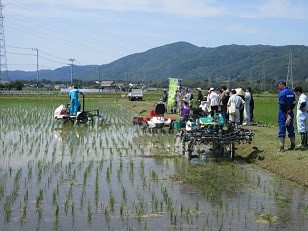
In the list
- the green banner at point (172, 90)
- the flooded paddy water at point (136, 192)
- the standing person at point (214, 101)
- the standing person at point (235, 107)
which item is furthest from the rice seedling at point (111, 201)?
the green banner at point (172, 90)

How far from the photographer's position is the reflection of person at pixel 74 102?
18128mm

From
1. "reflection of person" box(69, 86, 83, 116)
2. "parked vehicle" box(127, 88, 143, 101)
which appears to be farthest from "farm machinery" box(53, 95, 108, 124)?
"parked vehicle" box(127, 88, 143, 101)

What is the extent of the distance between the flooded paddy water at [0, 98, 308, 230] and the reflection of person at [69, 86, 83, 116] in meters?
5.80

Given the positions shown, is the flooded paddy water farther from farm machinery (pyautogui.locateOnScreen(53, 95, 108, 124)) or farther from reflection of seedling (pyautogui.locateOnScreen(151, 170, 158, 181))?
farm machinery (pyautogui.locateOnScreen(53, 95, 108, 124))

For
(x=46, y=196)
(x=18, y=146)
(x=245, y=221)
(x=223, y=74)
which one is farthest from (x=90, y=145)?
(x=223, y=74)

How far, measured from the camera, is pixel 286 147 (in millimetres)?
10305

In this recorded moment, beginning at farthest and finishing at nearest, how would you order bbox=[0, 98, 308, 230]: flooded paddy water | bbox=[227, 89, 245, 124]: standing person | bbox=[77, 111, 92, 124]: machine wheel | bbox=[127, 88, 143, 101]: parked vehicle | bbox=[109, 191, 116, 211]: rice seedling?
bbox=[127, 88, 143, 101]: parked vehicle, bbox=[77, 111, 92, 124]: machine wheel, bbox=[227, 89, 245, 124]: standing person, bbox=[109, 191, 116, 211]: rice seedling, bbox=[0, 98, 308, 230]: flooded paddy water

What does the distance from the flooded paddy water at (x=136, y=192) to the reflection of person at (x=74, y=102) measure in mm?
5800

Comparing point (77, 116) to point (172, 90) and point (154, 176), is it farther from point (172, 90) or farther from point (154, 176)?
point (154, 176)

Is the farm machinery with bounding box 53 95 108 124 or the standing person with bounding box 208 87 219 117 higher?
the standing person with bounding box 208 87 219 117

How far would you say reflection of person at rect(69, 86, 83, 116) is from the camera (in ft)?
59.5

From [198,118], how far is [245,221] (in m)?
5.98

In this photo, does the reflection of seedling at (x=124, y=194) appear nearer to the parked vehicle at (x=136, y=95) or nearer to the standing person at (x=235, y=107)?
the standing person at (x=235, y=107)

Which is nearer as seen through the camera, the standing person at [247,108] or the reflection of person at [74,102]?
the standing person at [247,108]
